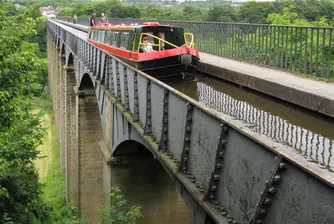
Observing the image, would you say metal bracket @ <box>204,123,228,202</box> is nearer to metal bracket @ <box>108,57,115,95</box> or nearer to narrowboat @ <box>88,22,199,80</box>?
metal bracket @ <box>108,57,115,95</box>

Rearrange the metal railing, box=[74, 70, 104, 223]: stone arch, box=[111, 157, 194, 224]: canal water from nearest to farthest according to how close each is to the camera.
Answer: the metal railing < box=[111, 157, 194, 224]: canal water < box=[74, 70, 104, 223]: stone arch

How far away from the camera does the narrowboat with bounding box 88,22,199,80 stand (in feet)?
38.2

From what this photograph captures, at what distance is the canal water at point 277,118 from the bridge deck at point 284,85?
146 mm

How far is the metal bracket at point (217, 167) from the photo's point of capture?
4.78 m

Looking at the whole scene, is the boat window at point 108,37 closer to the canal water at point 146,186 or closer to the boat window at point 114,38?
the boat window at point 114,38

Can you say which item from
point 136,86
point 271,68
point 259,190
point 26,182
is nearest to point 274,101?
point 136,86

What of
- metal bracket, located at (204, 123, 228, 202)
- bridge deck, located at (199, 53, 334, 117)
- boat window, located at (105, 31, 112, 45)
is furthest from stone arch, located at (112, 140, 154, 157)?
metal bracket, located at (204, 123, 228, 202)

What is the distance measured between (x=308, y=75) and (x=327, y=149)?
5.35 metres

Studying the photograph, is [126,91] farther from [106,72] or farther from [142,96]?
[106,72]

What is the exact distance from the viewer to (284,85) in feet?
29.0

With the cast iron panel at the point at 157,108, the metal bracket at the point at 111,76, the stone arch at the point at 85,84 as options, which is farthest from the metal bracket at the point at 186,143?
the stone arch at the point at 85,84

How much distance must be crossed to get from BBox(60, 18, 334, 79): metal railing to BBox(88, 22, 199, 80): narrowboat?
171cm

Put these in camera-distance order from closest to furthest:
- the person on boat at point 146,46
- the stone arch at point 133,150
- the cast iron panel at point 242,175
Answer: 1. the cast iron panel at point 242,175
2. the person on boat at point 146,46
3. the stone arch at point 133,150

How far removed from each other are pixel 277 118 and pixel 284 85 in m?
2.01
